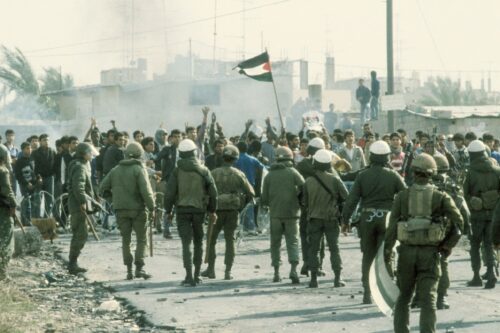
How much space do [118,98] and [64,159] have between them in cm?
3611

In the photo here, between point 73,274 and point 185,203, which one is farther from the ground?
point 185,203

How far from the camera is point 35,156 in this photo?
2377cm

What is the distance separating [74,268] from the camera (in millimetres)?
16734

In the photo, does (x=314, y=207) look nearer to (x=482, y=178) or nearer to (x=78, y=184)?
(x=482, y=178)

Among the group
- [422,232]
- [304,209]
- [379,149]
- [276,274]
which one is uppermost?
[379,149]

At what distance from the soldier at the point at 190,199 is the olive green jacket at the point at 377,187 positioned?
2907 millimetres

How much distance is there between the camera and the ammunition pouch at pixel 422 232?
9.98 metres

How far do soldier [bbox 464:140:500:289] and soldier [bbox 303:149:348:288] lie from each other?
1.68 m

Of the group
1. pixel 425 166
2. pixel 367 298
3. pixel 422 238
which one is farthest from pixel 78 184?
pixel 422 238

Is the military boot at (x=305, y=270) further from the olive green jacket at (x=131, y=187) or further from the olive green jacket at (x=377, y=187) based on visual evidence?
the olive green jacket at (x=377, y=187)

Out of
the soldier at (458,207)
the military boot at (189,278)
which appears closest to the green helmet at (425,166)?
the soldier at (458,207)

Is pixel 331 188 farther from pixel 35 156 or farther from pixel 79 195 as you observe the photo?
pixel 35 156

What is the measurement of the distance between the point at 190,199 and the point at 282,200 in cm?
127

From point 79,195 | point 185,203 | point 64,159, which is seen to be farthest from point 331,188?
point 64,159
